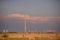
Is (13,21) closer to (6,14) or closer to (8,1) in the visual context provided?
(6,14)

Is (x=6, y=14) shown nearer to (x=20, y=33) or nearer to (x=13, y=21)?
(x=13, y=21)

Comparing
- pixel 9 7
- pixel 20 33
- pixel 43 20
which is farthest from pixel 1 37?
pixel 43 20

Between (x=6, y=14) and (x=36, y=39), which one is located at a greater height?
(x=6, y=14)

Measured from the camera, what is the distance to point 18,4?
2.98 metres

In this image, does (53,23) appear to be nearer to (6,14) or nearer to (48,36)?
(48,36)

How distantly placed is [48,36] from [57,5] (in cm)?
73

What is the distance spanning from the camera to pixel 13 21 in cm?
293

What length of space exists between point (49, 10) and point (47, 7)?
8 cm

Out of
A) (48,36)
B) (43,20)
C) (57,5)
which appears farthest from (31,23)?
(57,5)

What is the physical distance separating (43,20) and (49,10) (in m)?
0.27

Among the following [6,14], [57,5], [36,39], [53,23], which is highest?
[57,5]

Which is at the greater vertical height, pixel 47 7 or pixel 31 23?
pixel 47 7

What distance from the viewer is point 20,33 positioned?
9.49ft

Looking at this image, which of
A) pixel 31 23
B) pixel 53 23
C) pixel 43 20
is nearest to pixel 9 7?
pixel 31 23
